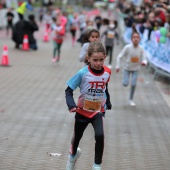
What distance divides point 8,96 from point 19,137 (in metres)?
3.80

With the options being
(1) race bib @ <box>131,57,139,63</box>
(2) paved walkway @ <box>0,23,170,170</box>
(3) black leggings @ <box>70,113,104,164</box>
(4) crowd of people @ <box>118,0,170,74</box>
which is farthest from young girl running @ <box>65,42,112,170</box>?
(4) crowd of people @ <box>118,0,170,74</box>

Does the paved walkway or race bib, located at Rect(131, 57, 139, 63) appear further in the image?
race bib, located at Rect(131, 57, 139, 63)

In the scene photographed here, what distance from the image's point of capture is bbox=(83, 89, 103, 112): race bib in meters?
6.03

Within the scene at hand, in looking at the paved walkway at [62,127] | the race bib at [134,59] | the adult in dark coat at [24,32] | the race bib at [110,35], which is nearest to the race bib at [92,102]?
the paved walkway at [62,127]

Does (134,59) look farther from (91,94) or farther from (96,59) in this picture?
(96,59)

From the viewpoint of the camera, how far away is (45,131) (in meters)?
8.57

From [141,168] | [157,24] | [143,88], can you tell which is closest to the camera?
[141,168]

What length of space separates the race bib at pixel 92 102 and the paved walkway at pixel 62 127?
3.16 feet

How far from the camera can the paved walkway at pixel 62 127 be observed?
693 centimetres

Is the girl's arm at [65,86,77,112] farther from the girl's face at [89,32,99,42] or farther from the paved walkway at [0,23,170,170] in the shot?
the girl's face at [89,32,99,42]

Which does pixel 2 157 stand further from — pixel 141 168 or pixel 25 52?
pixel 25 52

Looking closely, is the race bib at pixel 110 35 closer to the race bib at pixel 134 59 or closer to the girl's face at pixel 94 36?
the race bib at pixel 134 59

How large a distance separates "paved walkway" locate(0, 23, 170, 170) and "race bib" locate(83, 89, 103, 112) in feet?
3.16

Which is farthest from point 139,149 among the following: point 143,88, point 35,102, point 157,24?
point 157,24
